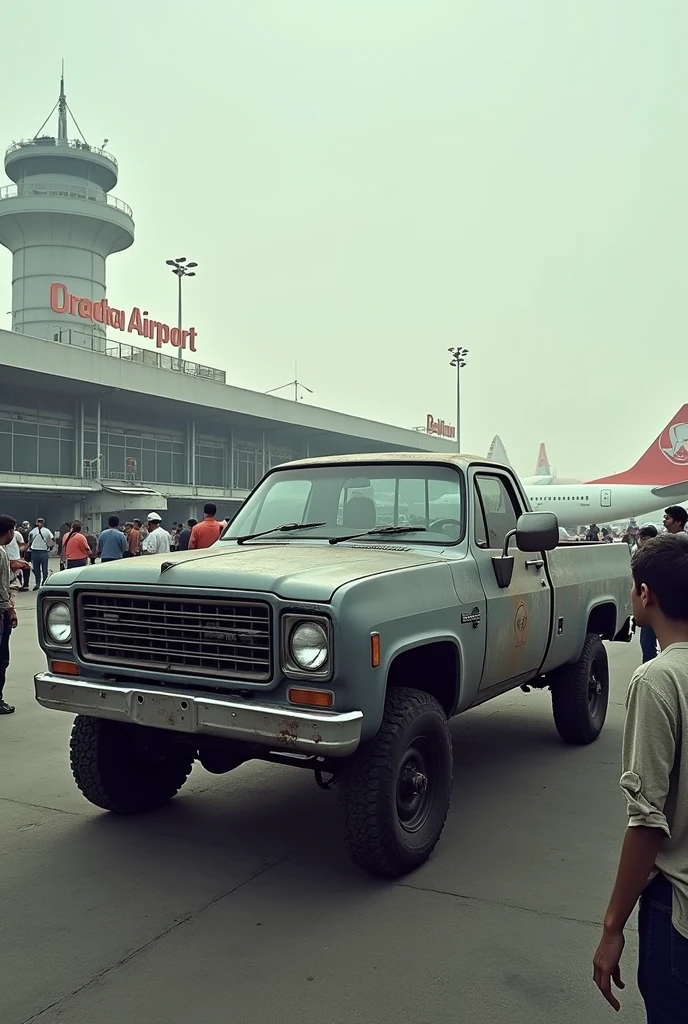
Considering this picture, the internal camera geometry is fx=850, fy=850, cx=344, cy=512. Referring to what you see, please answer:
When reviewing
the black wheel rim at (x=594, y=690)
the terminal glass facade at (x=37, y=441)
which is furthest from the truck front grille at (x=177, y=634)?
the terminal glass facade at (x=37, y=441)

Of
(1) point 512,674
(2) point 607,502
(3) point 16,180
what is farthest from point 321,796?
(3) point 16,180

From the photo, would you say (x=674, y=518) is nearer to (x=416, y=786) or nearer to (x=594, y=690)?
(x=594, y=690)

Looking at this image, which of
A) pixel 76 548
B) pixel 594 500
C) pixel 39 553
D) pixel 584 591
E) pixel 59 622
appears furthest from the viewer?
pixel 594 500

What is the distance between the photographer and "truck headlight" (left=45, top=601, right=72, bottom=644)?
15.0 feet

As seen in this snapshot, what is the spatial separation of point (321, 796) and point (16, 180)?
6591 centimetres

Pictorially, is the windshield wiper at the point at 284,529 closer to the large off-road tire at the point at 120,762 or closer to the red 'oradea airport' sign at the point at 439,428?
the large off-road tire at the point at 120,762

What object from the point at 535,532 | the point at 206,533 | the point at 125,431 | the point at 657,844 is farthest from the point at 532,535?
the point at 125,431

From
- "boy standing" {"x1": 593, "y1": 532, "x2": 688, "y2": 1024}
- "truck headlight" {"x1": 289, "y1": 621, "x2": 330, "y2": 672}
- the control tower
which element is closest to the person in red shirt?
"truck headlight" {"x1": 289, "y1": 621, "x2": 330, "y2": 672}

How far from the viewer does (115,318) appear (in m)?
50.5

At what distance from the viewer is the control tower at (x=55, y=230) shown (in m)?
55.5

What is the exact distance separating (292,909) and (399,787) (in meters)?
0.76

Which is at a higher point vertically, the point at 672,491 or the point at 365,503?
the point at 672,491

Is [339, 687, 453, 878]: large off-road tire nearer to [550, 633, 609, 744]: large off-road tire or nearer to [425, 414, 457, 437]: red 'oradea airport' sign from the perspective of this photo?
[550, 633, 609, 744]: large off-road tire

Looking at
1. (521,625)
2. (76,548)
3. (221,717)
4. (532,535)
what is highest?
(532,535)
